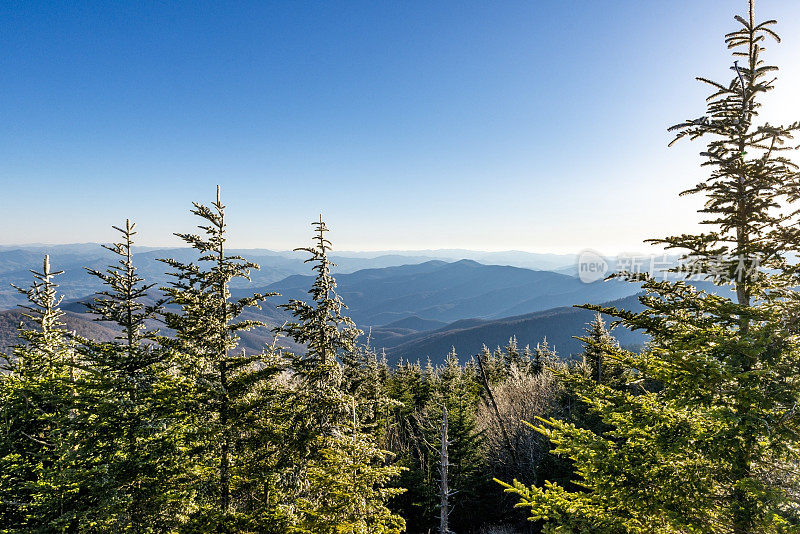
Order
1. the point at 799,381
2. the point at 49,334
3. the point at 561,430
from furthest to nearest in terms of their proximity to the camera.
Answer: the point at 49,334 < the point at 561,430 < the point at 799,381

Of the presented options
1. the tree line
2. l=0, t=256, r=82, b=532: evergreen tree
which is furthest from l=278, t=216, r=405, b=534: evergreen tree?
l=0, t=256, r=82, b=532: evergreen tree

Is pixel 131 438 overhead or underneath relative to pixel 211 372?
underneath

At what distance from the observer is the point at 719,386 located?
5.75 m

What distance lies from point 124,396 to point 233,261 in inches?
209

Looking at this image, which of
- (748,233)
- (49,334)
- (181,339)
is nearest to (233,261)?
(181,339)

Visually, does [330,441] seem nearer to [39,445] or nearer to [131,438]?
[131,438]

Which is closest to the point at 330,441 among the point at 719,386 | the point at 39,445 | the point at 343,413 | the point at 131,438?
the point at 343,413

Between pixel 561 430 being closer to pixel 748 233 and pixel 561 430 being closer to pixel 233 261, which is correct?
pixel 748 233

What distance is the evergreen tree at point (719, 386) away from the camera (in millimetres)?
5438

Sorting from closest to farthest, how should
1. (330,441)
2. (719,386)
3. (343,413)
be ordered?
(719,386) < (330,441) < (343,413)

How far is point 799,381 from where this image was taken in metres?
5.38

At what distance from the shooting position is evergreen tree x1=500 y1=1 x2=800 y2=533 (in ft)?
17.8

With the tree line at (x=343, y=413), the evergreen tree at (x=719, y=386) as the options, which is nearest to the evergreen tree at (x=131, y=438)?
the tree line at (x=343, y=413)

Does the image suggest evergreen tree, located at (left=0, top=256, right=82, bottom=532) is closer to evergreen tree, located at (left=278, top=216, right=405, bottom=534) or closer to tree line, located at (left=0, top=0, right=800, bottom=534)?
tree line, located at (left=0, top=0, right=800, bottom=534)
